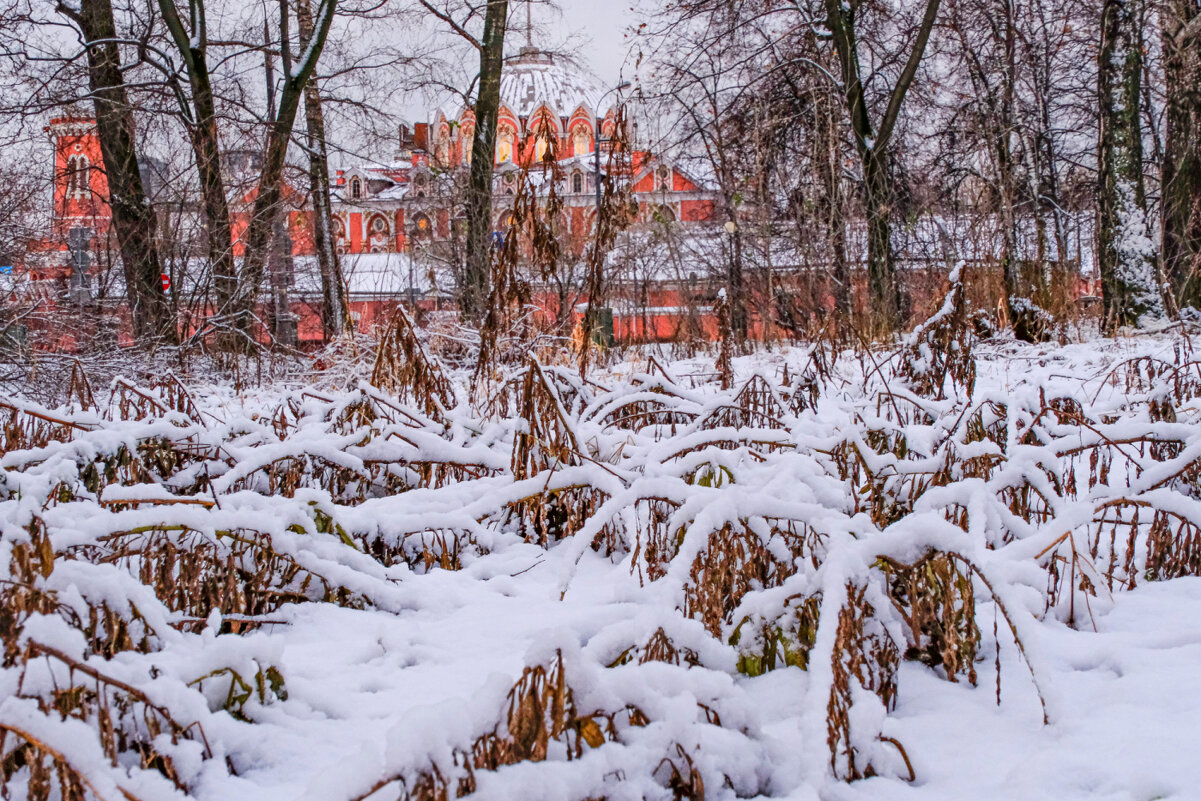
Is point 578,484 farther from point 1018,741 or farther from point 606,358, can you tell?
point 606,358

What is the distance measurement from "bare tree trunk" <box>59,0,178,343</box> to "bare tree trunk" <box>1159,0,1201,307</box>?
424 inches

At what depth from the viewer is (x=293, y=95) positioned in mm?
12117

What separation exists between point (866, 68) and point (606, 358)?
9264 mm

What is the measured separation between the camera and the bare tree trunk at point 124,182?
30.5ft

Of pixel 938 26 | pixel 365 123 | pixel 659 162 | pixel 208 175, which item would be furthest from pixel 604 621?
pixel 938 26

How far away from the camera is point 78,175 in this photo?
11.0 meters

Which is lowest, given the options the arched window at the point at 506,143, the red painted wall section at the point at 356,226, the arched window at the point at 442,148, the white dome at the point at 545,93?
the arched window at the point at 442,148

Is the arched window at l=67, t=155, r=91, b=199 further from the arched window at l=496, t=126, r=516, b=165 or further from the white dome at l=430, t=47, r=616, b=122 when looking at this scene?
the white dome at l=430, t=47, r=616, b=122

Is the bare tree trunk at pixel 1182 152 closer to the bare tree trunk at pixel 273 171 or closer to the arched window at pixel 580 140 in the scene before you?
Answer: the bare tree trunk at pixel 273 171

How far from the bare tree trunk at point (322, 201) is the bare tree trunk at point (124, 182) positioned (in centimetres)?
244

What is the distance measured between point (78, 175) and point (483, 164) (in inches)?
194

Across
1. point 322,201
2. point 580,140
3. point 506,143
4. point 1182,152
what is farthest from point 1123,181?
point 580,140

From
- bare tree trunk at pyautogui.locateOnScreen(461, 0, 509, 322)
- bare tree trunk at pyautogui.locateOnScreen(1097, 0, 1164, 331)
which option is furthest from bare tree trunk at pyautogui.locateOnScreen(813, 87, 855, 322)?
bare tree trunk at pyautogui.locateOnScreen(461, 0, 509, 322)

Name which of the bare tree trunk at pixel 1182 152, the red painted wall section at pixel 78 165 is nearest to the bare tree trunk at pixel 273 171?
the red painted wall section at pixel 78 165
